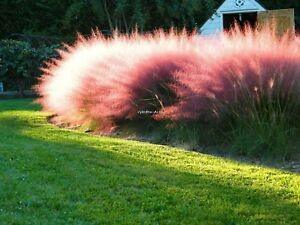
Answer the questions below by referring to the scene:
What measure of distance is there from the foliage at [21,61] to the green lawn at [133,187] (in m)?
9.31

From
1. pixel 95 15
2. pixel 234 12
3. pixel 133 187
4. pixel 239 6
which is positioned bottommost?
pixel 234 12

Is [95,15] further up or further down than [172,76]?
further down

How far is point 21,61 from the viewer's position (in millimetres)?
16594

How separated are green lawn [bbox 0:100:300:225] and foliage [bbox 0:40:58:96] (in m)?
9.31

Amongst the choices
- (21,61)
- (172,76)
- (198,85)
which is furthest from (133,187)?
(21,61)

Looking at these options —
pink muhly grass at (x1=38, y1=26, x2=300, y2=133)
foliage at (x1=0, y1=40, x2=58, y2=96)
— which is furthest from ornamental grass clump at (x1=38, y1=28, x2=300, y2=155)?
foliage at (x1=0, y1=40, x2=58, y2=96)

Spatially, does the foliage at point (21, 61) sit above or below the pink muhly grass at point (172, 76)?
below

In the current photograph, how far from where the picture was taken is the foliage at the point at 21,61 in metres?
16.5

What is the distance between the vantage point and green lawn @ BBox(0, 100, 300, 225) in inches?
175

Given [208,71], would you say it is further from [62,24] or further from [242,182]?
[62,24]

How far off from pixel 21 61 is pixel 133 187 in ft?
39.3

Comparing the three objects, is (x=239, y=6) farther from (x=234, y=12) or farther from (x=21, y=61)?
(x=21, y=61)

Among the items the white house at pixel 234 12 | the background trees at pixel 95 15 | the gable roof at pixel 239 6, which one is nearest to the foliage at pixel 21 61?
the background trees at pixel 95 15

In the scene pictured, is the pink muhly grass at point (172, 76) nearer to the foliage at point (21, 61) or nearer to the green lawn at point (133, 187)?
the green lawn at point (133, 187)
